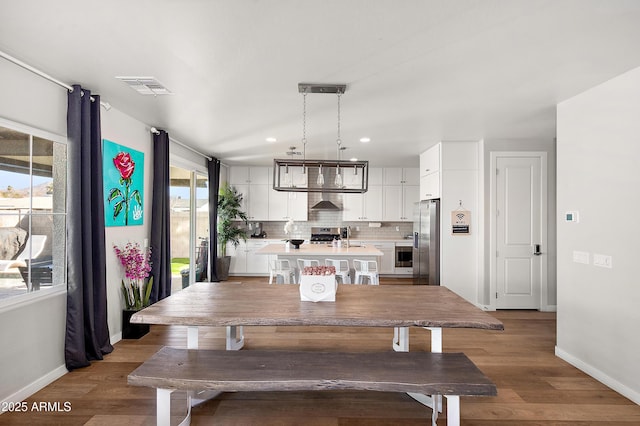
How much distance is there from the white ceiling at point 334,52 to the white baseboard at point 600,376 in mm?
2461

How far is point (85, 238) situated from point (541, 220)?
5.66 metres

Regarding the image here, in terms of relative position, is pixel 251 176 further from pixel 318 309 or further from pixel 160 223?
pixel 318 309

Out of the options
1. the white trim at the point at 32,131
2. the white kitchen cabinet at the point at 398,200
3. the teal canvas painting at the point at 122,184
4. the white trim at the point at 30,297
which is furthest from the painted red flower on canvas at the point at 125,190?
the white kitchen cabinet at the point at 398,200

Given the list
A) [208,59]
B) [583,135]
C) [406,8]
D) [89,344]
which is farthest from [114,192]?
[583,135]

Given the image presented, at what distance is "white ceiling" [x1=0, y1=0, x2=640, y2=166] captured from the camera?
1854 mm

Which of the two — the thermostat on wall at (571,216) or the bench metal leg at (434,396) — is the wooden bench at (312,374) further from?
the thermostat on wall at (571,216)

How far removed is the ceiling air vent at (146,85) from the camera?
2.78 m

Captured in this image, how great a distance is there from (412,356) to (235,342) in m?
1.85

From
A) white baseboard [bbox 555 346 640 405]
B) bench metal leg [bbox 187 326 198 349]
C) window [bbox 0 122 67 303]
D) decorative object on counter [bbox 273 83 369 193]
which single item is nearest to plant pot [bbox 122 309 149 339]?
window [bbox 0 122 67 303]

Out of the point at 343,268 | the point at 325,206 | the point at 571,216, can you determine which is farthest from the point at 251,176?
the point at 571,216

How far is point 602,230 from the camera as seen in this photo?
2.89 metres

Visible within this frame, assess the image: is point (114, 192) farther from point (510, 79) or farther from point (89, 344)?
point (510, 79)

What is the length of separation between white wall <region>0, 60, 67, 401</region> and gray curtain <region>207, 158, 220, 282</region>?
3534mm

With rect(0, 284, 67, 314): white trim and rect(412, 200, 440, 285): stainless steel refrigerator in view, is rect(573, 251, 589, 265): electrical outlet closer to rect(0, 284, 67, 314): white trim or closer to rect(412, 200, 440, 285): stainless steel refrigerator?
rect(412, 200, 440, 285): stainless steel refrigerator
